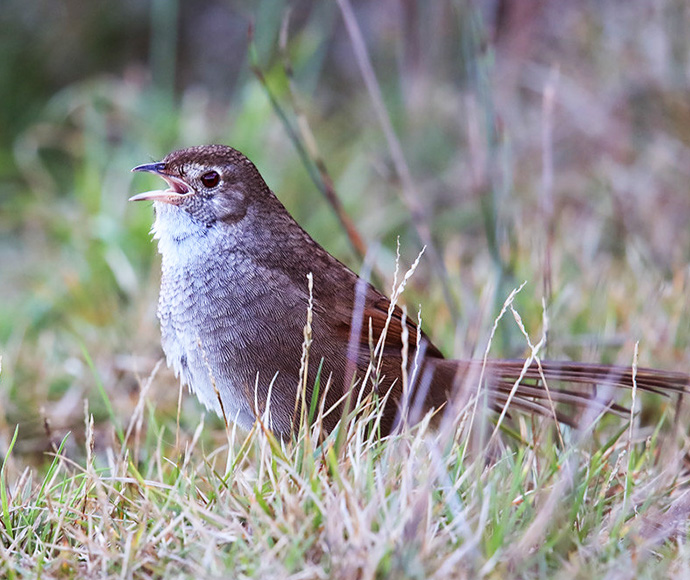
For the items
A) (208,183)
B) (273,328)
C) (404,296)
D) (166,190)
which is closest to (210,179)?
(208,183)

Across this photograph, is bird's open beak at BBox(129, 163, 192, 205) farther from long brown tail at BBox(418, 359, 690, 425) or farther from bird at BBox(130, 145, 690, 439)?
long brown tail at BBox(418, 359, 690, 425)

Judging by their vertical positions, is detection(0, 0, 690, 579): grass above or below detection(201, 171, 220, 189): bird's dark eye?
below

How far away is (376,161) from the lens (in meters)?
4.22

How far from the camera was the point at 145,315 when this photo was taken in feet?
16.1

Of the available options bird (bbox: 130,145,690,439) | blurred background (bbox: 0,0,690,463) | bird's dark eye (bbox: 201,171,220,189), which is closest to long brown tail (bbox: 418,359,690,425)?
bird (bbox: 130,145,690,439)

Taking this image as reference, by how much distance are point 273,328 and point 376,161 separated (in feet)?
4.51

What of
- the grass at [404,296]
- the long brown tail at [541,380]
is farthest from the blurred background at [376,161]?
the long brown tail at [541,380]

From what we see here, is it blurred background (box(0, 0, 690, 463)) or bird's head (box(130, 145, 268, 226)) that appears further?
blurred background (box(0, 0, 690, 463))

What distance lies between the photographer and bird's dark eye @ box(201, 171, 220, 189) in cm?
336

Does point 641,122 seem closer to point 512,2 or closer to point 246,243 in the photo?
point 512,2

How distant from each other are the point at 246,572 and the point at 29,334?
325cm

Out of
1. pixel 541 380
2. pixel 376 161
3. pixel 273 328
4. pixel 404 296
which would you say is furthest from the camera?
pixel 404 296

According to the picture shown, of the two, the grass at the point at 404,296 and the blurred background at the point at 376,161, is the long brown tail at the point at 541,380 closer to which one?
the grass at the point at 404,296

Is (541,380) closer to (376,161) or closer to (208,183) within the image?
(208,183)
